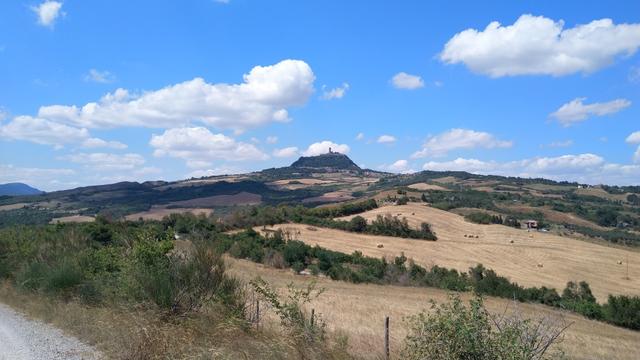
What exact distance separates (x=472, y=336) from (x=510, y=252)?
67753 millimetres

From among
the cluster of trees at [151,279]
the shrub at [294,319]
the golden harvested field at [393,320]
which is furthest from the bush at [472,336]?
the golden harvested field at [393,320]

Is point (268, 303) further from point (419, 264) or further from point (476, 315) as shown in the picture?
point (419, 264)

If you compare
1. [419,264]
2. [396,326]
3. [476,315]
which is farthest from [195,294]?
[419,264]

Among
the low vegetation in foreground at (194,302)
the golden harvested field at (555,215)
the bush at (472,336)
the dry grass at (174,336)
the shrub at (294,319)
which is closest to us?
the bush at (472,336)

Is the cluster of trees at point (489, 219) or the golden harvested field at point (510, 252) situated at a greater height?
the cluster of trees at point (489, 219)

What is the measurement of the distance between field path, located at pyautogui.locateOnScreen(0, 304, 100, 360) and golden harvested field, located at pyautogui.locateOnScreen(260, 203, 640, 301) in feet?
164

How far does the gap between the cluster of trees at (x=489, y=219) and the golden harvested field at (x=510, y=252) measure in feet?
12.9

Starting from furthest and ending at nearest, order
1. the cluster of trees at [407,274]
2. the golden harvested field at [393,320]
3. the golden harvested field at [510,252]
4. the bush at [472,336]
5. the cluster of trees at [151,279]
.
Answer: the golden harvested field at [510,252] → the cluster of trees at [407,274] → the golden harvested field at [393,320] → the cluster of trees at [151,279] → the bush at [472,336]

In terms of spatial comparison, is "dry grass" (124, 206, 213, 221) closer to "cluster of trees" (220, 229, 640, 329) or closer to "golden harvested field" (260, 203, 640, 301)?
"golden harvested field" (260, 203, 640, 301)

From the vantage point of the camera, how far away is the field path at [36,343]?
1012 cm

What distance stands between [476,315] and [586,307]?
1573 inches

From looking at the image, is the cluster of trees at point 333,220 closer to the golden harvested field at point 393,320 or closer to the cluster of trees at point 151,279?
the golden harvested field at point 393,320

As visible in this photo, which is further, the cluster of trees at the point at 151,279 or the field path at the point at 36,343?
the cluster of trees at the point at 151,279

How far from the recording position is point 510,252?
2778 inches
